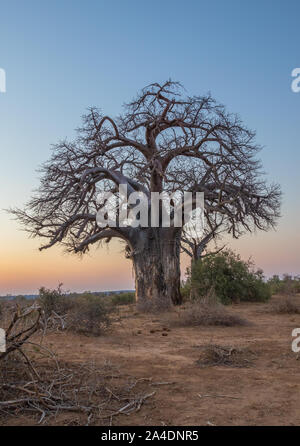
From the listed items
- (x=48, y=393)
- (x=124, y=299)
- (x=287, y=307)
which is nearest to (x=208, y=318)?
(x=287, y=307)

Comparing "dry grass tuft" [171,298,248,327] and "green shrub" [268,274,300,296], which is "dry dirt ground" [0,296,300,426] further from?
"green shrub" [268,274,300,296]

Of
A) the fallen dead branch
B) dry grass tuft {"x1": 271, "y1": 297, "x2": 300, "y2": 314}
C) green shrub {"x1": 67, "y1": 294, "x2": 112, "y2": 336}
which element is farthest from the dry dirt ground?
dry grass tuft {"x1": 271, "y1": 297, "x2": 300, "y2": 314}

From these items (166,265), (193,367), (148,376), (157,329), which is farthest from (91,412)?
(166,265)

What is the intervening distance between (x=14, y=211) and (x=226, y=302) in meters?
6.86

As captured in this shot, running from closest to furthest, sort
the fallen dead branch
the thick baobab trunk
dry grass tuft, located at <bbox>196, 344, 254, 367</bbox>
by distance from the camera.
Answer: the fallen dead branch < dry grass tuft, located at <bbox>196, 344, 254, 367</bbox> < the thick baobab trunk

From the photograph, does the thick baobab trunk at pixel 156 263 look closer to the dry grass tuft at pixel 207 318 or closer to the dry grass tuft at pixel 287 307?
the dry grass tuft at pixel 287 307

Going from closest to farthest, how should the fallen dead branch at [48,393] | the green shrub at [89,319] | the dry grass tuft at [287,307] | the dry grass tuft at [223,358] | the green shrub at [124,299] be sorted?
the fallen dead branch at [48,393], the dry grass tuft at [223,358], the green shrub at [89,319], the dry grass tuft at [287,307], the green shrub at [124,299]

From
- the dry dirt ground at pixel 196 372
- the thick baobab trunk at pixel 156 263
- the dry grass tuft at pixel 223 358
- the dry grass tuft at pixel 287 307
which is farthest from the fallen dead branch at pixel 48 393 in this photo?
the thick baobab trunk at pixel 156 263

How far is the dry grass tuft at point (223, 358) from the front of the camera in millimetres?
4947

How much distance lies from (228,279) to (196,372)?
361 inches

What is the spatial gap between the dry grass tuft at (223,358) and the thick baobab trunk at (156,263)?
7311 millimetres

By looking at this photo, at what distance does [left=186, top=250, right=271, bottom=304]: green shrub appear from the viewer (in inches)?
518

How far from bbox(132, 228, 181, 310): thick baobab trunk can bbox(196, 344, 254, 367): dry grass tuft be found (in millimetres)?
7311

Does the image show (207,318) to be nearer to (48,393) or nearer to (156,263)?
(156,263)
